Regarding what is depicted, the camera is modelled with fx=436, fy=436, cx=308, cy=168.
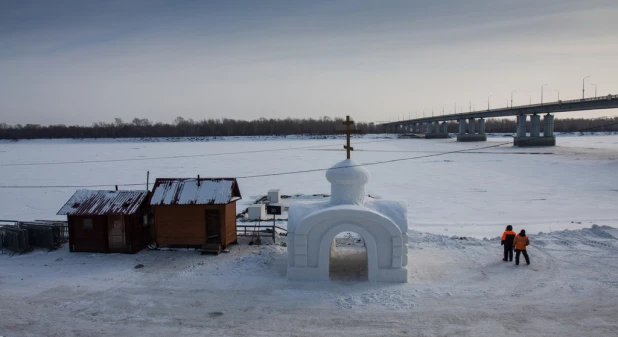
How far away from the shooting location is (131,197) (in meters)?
16.9

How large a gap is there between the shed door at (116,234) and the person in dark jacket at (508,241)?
1343 cm

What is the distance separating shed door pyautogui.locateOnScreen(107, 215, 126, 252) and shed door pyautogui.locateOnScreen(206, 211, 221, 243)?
3.08m

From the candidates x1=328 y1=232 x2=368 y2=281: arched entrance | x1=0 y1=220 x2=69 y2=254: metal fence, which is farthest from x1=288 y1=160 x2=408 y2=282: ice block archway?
x1=0 y1=220 x2=69 y2=254: metal fence

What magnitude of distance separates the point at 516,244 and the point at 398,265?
4302 mm

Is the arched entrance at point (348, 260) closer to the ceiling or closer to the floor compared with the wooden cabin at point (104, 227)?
closer to the floor

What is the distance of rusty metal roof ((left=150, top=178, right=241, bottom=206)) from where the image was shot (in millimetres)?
16375

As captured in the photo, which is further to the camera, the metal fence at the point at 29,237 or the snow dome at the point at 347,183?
the metal fence at the point at 29,237

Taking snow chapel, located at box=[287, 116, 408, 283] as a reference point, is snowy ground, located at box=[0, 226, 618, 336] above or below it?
below

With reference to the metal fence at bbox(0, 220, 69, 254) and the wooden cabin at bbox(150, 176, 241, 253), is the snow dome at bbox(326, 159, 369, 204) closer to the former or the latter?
the wooden cabin at bbox(150, 176, 241, 253)

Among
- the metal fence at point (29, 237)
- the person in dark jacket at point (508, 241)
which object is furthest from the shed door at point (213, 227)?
the person in dark jacket at point (508, 241)

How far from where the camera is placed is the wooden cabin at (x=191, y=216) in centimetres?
1633

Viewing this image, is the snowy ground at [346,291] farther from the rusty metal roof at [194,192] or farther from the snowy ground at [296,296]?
the rusty metal roof at [194,192]

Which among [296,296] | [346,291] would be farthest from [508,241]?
[296,296]

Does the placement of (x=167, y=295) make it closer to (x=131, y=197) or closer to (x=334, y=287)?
(x=334, y=287)
